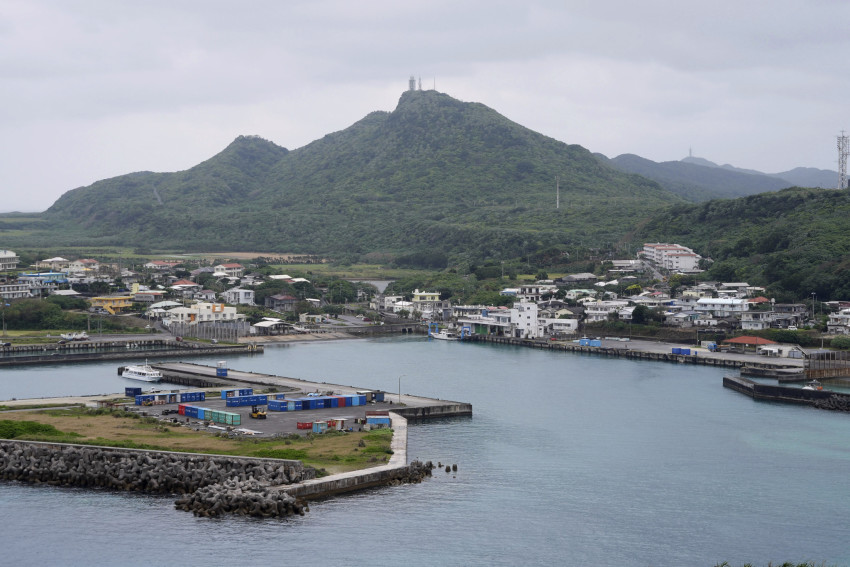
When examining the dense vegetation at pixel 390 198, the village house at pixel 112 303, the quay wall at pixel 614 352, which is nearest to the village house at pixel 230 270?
the village house at pixel 112 303


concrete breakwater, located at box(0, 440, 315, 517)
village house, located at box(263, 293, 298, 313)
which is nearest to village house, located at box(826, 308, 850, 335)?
village house, located at box(263, 293, 298, 313)

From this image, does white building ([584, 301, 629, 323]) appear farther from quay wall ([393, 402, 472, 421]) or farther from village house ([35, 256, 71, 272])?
village house ([35, 256, 71, 272])

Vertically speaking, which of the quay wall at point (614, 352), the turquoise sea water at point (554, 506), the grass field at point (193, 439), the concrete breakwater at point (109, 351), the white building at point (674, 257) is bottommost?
the turquoise sea water at point (554, 506)

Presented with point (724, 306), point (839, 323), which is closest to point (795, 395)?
point (839, 323)

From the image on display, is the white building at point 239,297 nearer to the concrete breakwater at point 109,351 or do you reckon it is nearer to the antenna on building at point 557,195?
the concrete breakwater at point 109,351

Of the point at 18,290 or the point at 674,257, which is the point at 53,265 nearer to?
the point at 18,290
